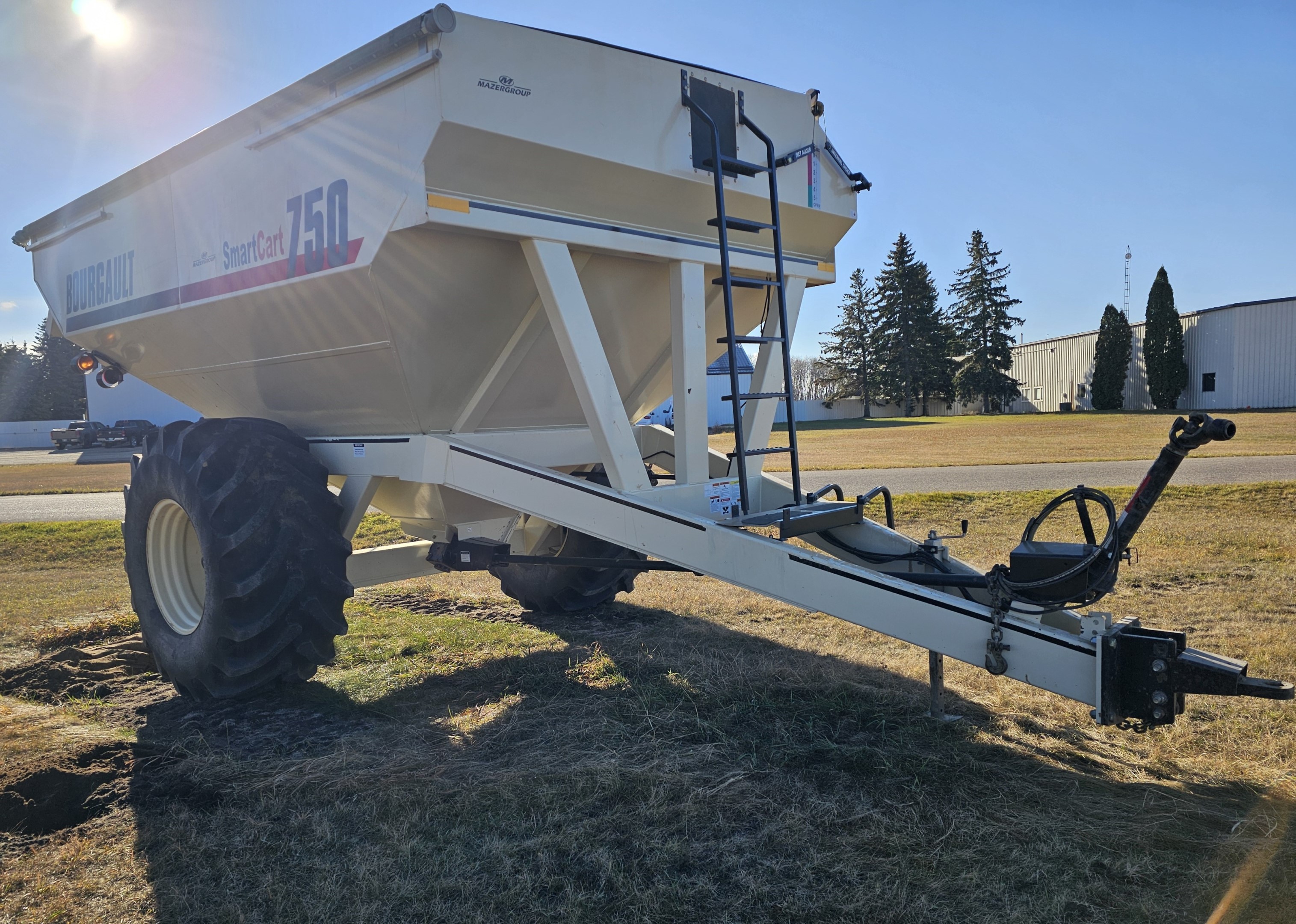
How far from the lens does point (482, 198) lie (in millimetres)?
3854

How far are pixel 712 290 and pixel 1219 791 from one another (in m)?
3.40

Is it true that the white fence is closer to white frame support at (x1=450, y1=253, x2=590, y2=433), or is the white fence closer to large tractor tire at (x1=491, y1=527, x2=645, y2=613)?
large tractor tire at (x1=491, y1=527, x2=645, y2=613)

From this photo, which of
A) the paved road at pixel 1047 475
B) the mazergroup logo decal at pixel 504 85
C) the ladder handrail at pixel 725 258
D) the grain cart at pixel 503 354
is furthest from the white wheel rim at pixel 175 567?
the paved road at pixel 1047 475

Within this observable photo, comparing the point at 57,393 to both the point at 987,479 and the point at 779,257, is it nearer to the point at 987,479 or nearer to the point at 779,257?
the point at 987,479

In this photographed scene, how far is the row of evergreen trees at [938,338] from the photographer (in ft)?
163

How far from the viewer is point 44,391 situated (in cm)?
5647

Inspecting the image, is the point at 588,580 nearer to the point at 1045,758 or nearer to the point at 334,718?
the point at 334,718

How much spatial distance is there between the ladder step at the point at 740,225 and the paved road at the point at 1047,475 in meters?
7.63

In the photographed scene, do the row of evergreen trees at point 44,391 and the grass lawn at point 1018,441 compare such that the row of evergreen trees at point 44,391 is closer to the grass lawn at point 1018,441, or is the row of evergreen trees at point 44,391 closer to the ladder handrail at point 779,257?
the grass lawn at point 1018,441

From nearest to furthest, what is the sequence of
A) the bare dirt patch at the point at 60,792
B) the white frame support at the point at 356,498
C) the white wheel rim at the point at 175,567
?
1. the bare dirt patch at the point at 60,792
2. the white frame support at the point at 356,498
3. the white wheel rim at the point at 175,567

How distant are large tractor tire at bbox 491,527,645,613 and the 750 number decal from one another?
108 inches

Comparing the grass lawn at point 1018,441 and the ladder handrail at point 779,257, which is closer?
the ladder handrail at point 779,257

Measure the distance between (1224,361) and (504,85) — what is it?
42966mm

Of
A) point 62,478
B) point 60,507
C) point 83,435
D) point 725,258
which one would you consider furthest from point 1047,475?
point 83,435
